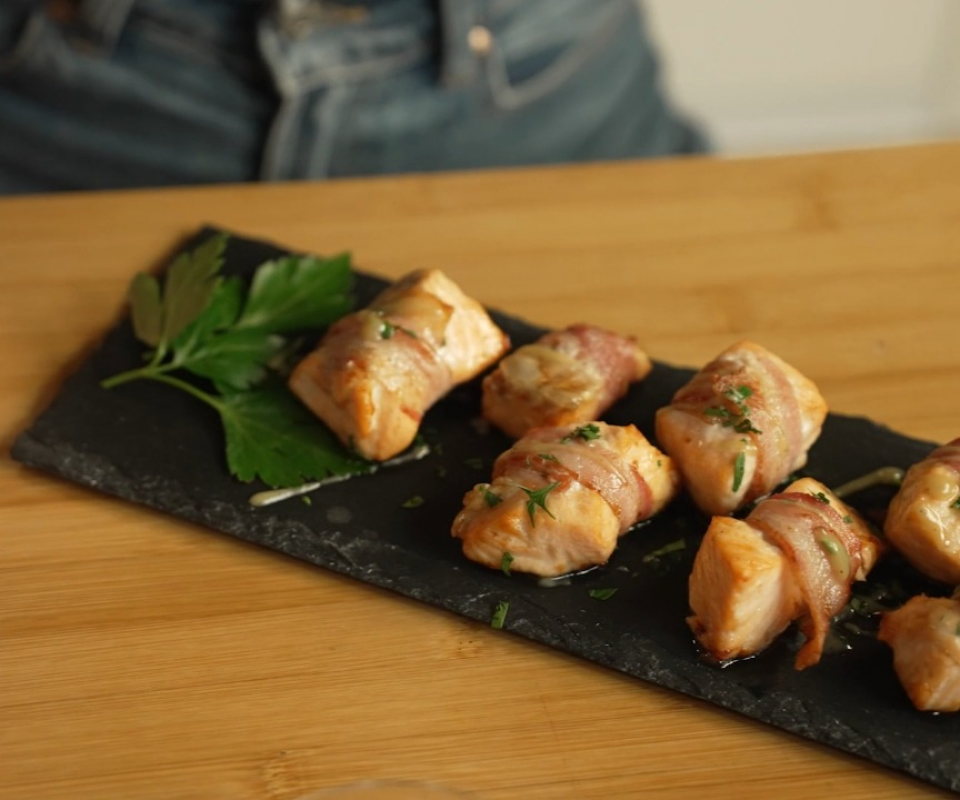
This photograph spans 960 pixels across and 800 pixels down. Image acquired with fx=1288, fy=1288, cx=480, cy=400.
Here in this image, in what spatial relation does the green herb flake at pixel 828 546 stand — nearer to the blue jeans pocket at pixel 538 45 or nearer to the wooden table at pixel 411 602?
the wooden table at pixel 411 602

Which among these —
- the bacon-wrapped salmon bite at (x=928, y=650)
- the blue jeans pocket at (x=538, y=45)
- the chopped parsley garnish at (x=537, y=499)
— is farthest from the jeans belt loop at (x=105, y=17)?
the bacon-wrapped salmon bite at (x=928, y=650)

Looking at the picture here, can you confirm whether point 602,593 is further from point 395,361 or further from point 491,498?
point 395,361

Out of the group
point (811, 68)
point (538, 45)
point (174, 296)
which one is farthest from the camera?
point (811, 68)

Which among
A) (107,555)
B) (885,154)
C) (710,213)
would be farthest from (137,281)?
(885,154)

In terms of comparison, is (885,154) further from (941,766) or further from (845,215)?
(941,766)

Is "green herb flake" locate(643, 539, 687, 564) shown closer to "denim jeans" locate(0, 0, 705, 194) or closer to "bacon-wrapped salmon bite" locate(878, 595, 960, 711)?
"bacon-wrapped salmon bite" locate(878, 595, 960, 711)

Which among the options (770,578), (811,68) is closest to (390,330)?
(770,578)
